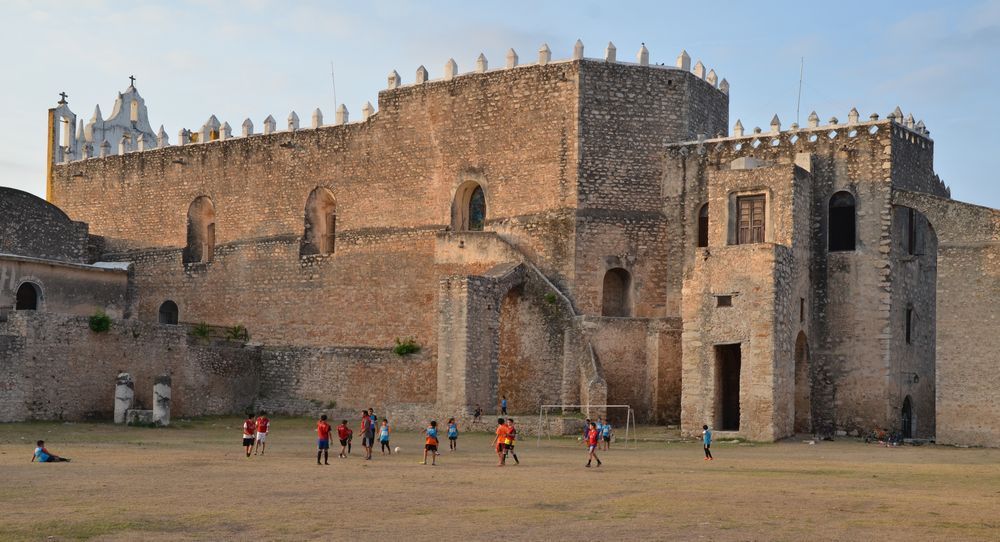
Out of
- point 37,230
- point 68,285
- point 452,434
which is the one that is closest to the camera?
point 452,434

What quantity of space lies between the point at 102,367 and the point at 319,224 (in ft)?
30.1

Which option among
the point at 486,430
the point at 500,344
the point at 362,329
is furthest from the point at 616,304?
the point at 362,329

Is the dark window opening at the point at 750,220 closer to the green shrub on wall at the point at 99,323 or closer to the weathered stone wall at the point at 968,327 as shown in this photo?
the weathered stone wall at the point at 968,327

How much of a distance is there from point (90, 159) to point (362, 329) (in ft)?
46.9

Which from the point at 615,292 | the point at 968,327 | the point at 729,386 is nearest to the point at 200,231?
the point at 615,292

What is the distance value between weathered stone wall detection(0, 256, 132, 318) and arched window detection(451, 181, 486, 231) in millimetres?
11994

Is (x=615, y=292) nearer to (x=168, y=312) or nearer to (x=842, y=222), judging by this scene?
(x=842, y=222)

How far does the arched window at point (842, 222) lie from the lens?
3188cm

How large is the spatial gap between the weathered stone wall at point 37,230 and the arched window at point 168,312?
9.70 feet

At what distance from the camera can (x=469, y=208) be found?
123 ft

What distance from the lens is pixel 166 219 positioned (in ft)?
142

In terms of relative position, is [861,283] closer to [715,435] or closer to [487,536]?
[715,435]

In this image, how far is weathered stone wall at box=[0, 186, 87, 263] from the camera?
38.9m

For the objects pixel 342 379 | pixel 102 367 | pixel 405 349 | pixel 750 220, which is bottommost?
pixel 342 379
